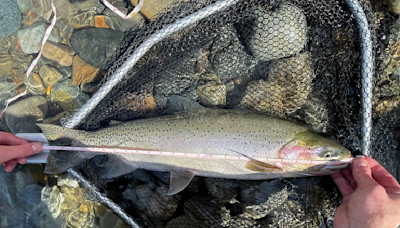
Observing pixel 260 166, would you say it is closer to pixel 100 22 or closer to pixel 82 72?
pixel 82 72

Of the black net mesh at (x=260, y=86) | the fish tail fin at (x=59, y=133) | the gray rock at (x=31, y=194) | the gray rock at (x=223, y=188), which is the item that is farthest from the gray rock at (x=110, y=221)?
the gray rock at (x=223, y=188)

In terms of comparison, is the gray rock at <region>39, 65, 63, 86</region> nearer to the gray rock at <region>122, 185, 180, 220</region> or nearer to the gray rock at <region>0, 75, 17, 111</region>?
the gray rock at <region>0, 75, 17, 111</region>

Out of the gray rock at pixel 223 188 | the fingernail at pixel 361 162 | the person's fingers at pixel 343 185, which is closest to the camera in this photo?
the fingernail at pixel 361 162

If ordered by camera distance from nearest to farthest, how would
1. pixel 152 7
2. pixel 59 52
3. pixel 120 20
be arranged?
pixel 152 7
pixel 120 20
pixel 59 52

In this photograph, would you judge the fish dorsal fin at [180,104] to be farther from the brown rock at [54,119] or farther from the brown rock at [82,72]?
the brown rock at [54,119]

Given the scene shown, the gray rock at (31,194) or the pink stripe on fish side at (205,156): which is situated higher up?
the pink stripe on fish side at (205,156)

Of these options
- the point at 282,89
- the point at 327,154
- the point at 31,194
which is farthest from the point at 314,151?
the point at 31,194
